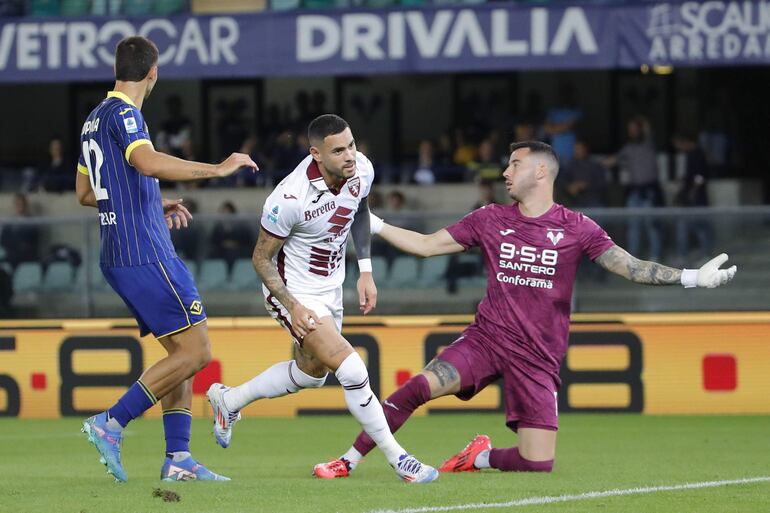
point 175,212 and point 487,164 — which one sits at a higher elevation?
point 487,164

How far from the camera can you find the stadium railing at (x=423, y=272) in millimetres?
12695

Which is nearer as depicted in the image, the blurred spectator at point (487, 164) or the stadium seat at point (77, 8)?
the blurred spectator at point (487, 164)

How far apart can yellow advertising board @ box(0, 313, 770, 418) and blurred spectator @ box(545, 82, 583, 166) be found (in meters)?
4.99

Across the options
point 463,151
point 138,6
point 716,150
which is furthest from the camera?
point 716,150

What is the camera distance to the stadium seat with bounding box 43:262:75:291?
43.3 ft

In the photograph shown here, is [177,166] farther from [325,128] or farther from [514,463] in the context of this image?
[514,463]

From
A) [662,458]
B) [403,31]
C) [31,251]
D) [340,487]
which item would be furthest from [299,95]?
[340,487]

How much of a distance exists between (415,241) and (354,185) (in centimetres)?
69

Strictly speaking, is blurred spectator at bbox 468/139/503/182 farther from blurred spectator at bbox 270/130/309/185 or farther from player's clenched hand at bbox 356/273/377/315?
player's clenched hand at bbox 356/273/377/315

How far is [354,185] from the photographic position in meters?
8.06

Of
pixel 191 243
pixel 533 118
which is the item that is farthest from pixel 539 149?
pixel 533 118

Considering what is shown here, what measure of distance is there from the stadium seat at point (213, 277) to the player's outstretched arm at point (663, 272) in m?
5.17

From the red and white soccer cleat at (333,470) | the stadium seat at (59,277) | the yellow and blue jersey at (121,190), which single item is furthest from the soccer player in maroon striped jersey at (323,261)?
the stadium seat at (59,277)

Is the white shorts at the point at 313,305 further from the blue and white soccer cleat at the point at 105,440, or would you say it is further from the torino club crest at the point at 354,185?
the blue and white soccer cleat at the point at 105,440
